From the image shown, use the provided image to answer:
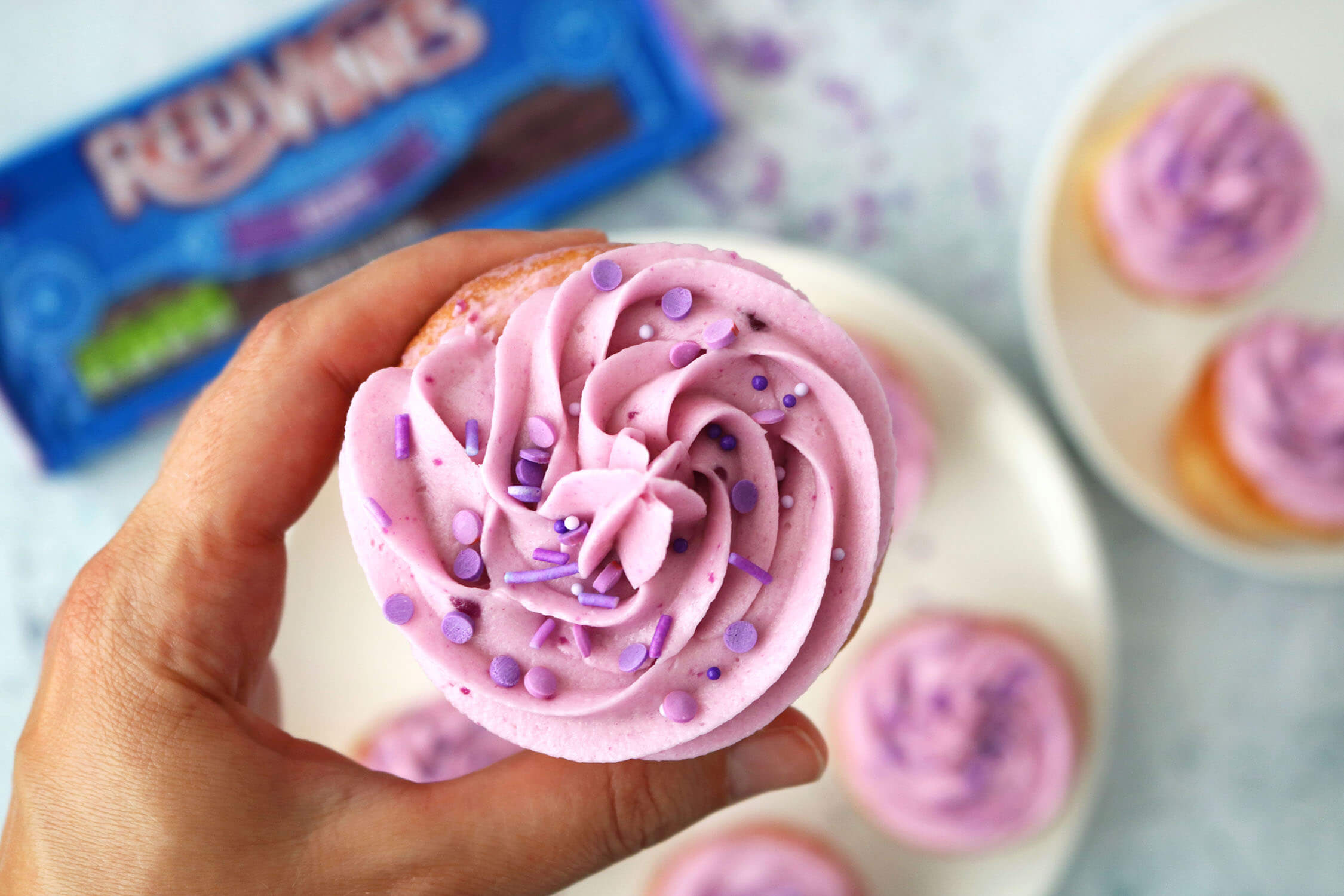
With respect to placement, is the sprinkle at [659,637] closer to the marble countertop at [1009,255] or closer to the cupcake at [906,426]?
A: the cupcake at [906,426]

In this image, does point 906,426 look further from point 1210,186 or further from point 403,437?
point 403,437

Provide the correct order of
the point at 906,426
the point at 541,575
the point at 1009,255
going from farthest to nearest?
the point at 1009,255
the point at 906,426
the point at 541,575

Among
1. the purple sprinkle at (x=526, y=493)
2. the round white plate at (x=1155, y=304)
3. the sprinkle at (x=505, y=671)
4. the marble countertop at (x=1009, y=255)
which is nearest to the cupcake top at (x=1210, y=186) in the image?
the round white plate at (x=1155, y=304)

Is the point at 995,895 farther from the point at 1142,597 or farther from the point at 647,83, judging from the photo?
the point at 647,83

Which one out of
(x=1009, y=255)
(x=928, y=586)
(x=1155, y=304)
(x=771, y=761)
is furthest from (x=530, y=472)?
(x=1155, y=304)

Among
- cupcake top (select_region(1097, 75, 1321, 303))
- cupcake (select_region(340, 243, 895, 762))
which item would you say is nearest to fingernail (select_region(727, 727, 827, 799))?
cupcake (select_region(340, 243, 895, 762))

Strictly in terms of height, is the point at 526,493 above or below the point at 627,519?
above

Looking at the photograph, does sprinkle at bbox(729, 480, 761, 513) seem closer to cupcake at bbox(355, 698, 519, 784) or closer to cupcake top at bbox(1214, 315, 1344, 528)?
cupcake at bbox(355, 698, 519, 784)
